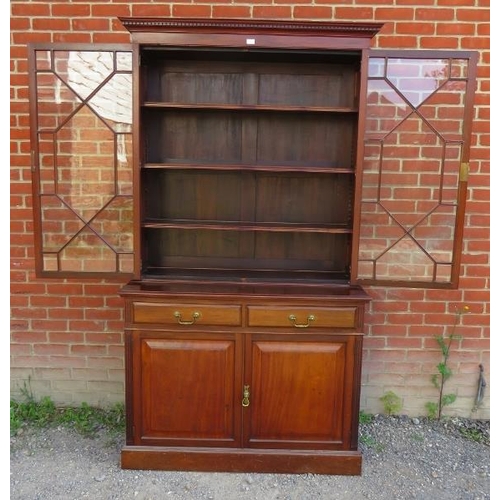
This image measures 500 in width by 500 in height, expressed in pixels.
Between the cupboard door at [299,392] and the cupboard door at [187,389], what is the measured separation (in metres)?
0.12

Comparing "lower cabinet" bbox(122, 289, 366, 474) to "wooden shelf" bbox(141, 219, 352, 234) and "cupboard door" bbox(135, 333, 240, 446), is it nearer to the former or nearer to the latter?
"cupboard door" bbox(135, 333, 240, 446)

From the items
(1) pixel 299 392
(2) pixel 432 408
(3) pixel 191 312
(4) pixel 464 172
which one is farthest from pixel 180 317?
(2) pixel 432 408

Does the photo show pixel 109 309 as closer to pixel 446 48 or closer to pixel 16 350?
pixel 16 350

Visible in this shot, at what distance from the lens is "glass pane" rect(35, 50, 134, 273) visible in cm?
232

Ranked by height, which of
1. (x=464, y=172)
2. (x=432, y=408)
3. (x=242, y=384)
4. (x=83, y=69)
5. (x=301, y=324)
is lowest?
(x=432, y=408)

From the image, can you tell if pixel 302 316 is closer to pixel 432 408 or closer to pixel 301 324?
pixel 301 324

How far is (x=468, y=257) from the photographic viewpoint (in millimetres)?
2729

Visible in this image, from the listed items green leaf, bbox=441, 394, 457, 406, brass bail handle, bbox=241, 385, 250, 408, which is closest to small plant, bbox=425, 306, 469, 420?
green leaf, bbox=441, 394, 457, 406

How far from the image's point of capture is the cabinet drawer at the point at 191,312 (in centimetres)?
224

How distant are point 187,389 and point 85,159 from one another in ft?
4.34

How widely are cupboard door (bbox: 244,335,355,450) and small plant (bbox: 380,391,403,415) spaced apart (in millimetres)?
654

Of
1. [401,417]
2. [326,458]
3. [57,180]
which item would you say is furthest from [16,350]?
[401,417]

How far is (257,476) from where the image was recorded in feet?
7.64

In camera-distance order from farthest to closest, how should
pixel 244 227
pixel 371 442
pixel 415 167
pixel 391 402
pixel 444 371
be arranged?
pixel 391 402, pixel 444 371, pixel 371 442, pixel 415 167, pixel 244 227
